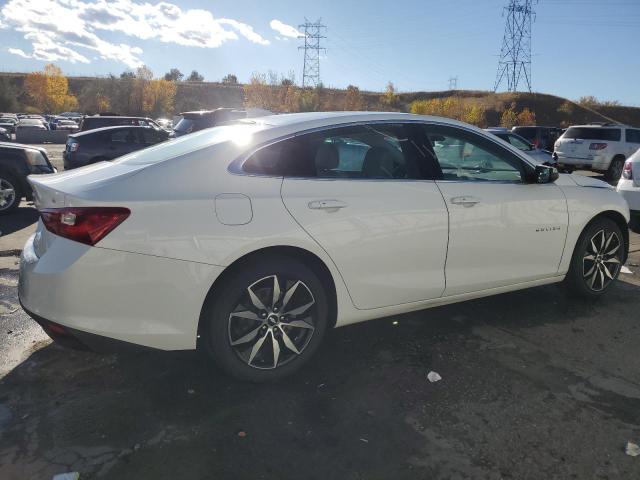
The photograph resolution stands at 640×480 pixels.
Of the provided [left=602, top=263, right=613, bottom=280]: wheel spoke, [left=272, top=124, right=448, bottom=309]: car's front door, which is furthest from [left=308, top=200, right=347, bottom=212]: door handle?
[left=602, top=263, right=613, bottom=280]: wheel spoke

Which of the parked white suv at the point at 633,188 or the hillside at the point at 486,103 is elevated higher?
the hillside at the point at 486,103

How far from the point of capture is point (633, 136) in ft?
53.8

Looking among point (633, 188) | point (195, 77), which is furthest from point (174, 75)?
point (633, 188)

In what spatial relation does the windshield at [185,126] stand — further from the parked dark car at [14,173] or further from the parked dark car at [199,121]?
the parked dark car at [14,173]

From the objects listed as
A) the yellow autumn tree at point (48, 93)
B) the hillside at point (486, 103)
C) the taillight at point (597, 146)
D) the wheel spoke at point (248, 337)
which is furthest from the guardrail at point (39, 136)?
the yellow autumn tree at point (48, 93)

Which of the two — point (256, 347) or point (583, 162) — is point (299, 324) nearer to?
point (256, 347)

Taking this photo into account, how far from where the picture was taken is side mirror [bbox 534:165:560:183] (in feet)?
13.5

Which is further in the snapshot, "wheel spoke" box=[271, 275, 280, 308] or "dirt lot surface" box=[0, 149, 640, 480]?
"wheel spoke" box=[271, 275, 280, 308]

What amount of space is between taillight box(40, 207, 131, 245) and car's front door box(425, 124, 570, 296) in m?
2.10

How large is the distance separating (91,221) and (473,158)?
2.78 metres

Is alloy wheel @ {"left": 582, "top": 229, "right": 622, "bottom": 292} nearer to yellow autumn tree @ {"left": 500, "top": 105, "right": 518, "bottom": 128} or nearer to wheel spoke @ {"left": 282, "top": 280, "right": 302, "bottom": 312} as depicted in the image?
wheel spoke @ {"left": 282, "top": 280, "right": 302, "bottom": 312}

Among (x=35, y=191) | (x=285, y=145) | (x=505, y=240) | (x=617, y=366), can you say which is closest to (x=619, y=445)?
(x=617, y=366)

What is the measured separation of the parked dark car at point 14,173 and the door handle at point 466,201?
7393 millimetres

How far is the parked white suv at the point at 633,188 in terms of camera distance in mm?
6945
